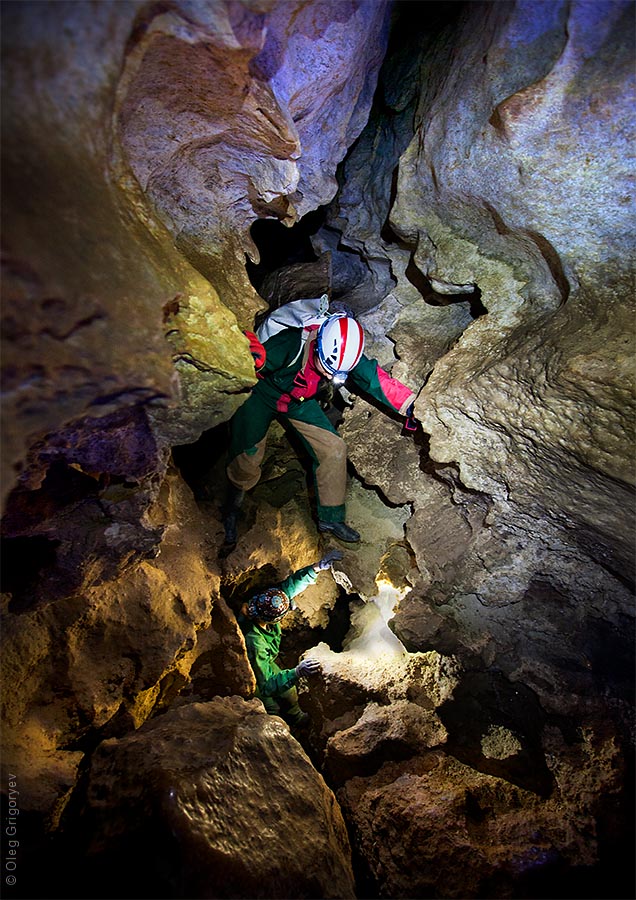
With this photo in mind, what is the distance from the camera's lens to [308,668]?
13.4 ft

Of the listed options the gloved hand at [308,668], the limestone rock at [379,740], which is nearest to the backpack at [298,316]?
the gloved hand at [308,668]

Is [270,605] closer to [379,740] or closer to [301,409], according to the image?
[379,740]

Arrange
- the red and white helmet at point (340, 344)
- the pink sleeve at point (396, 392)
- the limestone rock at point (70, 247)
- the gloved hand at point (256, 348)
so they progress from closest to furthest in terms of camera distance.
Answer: the limestone rock at point (70, 247), the gloved hand at point (256, 348), the red and white helmet at point (340, 344), the pink sleeve at point (396, 392)

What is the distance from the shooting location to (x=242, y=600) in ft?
16.9

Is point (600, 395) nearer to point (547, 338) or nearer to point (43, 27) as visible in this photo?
point (547, 338)

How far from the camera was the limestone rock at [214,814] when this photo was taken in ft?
5.63

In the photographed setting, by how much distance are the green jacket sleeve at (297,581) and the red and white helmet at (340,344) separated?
7.88 ft

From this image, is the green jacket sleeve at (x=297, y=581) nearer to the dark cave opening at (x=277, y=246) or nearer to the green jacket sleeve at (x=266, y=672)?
the green jacket sleeve at (x=266, y=672)

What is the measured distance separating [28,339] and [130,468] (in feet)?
3.42

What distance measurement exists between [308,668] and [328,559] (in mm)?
1160

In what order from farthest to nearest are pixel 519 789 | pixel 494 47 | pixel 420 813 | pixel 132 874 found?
pixel 519 789, pixel 420 813, pixel 494 47, pixel 132 874

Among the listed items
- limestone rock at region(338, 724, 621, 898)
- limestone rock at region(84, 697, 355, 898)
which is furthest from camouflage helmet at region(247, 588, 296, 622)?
limestone rock at region(84, 697, 355, 898)

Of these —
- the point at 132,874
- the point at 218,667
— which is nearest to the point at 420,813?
the point at 132,874

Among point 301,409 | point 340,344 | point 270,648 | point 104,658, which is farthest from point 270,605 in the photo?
point 340,344
